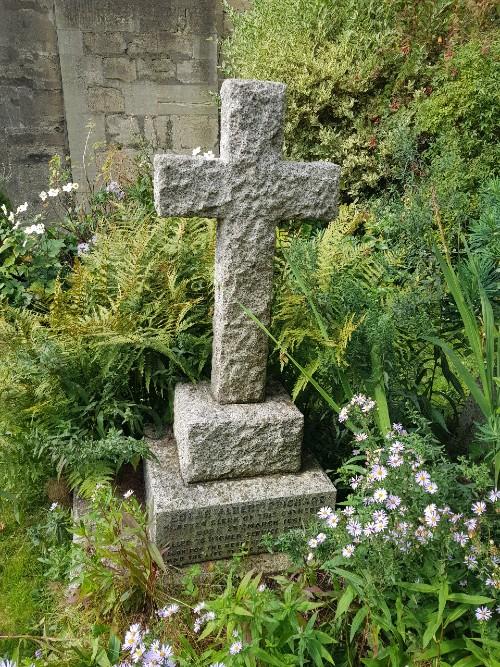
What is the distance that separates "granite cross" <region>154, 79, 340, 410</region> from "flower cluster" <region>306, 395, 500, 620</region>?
2.35ft

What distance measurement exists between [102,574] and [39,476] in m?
0.86

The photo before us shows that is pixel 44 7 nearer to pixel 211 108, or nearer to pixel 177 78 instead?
pixel 177 78

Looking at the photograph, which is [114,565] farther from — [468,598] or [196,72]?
[196,72]

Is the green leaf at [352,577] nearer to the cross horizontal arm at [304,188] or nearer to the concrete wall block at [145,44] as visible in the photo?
the cross horizontal arm at [304,188]

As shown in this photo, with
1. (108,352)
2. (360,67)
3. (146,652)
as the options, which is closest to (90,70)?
(360,67)

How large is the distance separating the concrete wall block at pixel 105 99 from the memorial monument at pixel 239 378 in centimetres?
493

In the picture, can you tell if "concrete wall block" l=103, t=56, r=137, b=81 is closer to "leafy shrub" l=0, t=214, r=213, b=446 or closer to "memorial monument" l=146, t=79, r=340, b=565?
"leafy shrub" l=0, t=214, r=213, b=446

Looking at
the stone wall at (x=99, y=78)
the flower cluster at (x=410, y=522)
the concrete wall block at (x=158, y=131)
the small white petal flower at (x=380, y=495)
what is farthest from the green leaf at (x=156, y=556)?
the concrete wall block at (x=158, y=131)

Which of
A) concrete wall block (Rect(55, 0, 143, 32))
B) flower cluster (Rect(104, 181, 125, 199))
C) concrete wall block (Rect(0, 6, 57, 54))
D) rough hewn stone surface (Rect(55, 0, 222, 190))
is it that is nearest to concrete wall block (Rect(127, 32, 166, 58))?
rough hewn stone surface (Rect(55, 0, 222, 190))

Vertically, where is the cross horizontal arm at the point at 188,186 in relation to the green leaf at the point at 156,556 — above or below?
above

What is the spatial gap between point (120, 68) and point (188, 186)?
5077 mm

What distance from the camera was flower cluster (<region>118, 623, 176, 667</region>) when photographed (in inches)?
62.3

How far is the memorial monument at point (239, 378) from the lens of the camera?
2.08 m

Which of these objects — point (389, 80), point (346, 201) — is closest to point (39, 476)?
point (346, 201)
